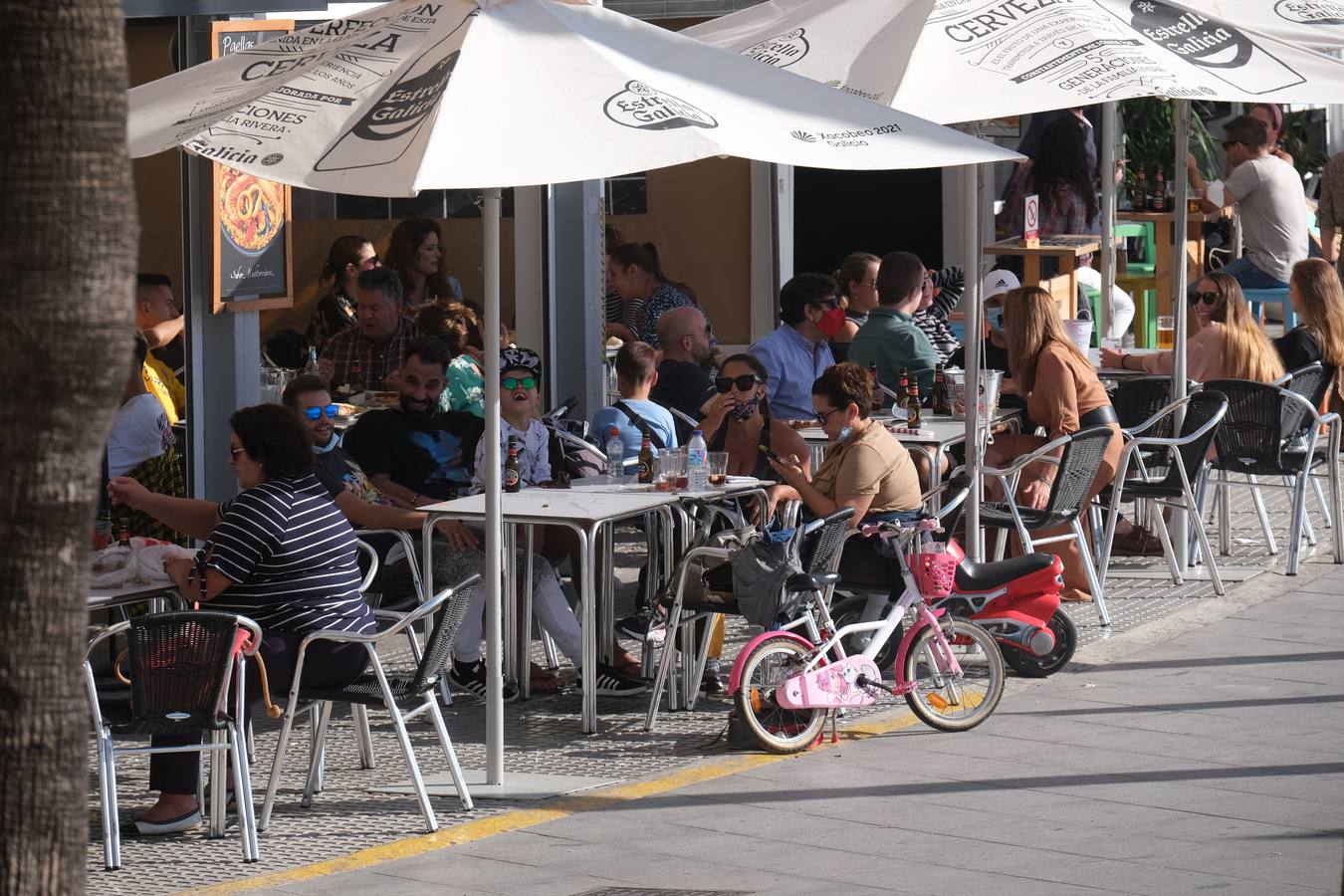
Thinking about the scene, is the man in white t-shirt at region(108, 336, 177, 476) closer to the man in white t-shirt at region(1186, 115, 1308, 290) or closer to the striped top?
the striped top

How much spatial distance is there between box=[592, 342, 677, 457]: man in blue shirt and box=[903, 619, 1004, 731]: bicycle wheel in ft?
5.82

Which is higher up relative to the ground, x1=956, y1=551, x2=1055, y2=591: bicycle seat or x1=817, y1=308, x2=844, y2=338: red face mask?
x1=817, y1=308, x2=844, y2=338: red face mask

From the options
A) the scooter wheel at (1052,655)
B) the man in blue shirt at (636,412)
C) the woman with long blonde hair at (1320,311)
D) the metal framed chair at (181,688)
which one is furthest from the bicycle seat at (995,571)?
the woman with long blonde hair at (1320,311)

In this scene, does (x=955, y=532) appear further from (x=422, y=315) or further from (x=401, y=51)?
(x=401, y=51)

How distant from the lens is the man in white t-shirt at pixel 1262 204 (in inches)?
576

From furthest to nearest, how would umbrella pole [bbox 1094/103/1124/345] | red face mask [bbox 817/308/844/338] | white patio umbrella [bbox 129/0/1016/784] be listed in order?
1. umbrella pole [bbox 1094/103/1124/345]
2. red face mask [bbox 817/308/844/338]
3. white patio umbrella [bbox 129/0/1016/784]

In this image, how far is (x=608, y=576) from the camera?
321 inches

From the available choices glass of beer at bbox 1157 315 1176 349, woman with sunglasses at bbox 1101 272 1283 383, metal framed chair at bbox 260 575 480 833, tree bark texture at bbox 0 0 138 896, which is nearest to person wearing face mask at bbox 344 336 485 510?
metal framed chair at bbox 260 575 480 833

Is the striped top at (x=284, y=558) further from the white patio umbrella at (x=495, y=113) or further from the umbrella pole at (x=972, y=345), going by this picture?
the umbrella pole at (x=972, y=345)

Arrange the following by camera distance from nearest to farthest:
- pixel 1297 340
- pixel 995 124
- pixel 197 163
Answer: pixel 197 163, pixel 1297 340, pixel 995 124

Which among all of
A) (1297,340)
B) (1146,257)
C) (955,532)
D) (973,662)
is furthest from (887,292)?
(1146,257)

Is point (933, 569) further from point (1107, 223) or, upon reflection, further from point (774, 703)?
point (1107, 223)

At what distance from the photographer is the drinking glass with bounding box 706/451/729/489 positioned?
27.7ft

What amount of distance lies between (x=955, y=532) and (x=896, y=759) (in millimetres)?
2819
